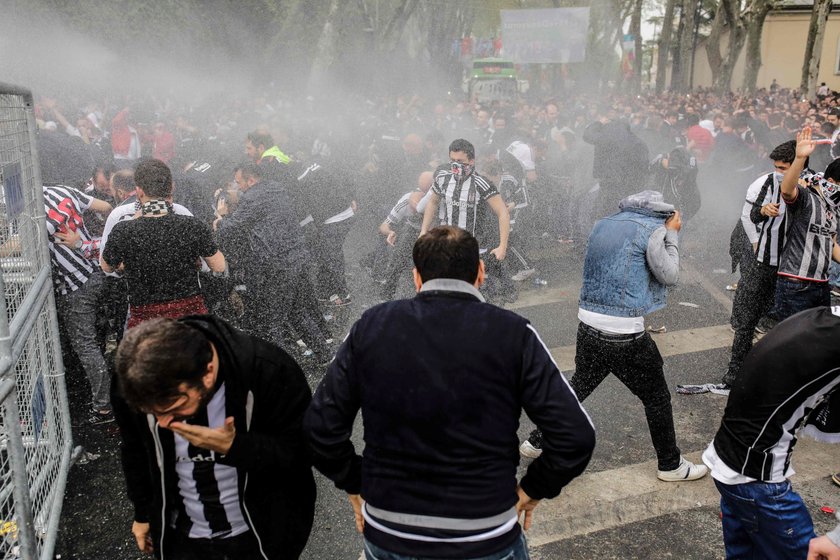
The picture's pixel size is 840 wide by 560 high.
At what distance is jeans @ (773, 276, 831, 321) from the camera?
4770mm

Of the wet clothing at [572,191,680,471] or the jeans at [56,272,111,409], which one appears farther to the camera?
the jeans at [56,272,111,409]

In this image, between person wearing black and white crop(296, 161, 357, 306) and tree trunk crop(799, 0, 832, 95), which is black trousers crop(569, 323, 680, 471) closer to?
person wearing black and white crop(296, 161, 357, 306)

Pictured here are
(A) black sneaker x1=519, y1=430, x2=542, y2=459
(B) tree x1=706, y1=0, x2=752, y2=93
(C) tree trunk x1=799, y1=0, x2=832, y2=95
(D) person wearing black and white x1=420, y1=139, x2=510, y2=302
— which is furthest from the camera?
(B) tree x1=706, y1=0, x2=752, y2=93

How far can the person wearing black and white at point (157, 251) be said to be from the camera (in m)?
3.95

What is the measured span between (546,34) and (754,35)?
8.39 meters

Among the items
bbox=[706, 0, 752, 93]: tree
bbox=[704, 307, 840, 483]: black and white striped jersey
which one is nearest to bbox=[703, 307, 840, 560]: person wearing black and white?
bbox=[704, 307, 840, 483]: black and white striped jersey

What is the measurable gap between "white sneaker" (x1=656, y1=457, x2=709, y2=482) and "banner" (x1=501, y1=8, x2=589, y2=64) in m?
18.3

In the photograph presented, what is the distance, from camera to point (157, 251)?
3.97 m

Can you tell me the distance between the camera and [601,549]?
349cm

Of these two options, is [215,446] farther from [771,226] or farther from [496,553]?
[771,226]

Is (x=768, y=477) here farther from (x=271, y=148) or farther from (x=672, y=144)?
(x=672, y=144)

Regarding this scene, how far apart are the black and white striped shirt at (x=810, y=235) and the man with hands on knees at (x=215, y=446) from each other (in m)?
3.75

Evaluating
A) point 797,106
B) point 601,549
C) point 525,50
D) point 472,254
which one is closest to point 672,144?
point 797,106

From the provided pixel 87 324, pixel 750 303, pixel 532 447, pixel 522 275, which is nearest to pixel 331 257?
pixel 522 275
